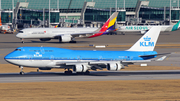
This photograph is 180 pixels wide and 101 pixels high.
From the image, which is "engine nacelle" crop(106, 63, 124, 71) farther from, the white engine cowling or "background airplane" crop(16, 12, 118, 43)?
the white engine cowling

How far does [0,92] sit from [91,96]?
30.5ft

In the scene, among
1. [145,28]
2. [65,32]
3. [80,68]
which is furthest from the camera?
[145,28]

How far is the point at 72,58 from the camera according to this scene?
4591 cm

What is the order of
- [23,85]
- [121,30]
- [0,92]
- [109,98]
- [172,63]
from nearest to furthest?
[109,98], [0,92], [23,85], [172,63], [121,30]

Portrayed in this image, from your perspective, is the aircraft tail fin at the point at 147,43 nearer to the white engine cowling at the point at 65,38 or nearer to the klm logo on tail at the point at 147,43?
the klm logo on tail at the point at 147,43

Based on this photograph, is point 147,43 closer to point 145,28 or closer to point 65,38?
point 65,38

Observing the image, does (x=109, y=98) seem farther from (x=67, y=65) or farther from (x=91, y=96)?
(x=67, y=65)

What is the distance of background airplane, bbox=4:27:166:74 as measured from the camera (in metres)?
44.1

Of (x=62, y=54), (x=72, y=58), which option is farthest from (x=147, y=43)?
(x=62, y=54)

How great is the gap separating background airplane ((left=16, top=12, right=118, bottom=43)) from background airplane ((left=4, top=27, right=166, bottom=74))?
5908 centimetres

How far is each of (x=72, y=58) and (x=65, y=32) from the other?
64879 mm

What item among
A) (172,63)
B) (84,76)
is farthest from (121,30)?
(84,76)

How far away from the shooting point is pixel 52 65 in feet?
148

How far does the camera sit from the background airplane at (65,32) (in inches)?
4230
